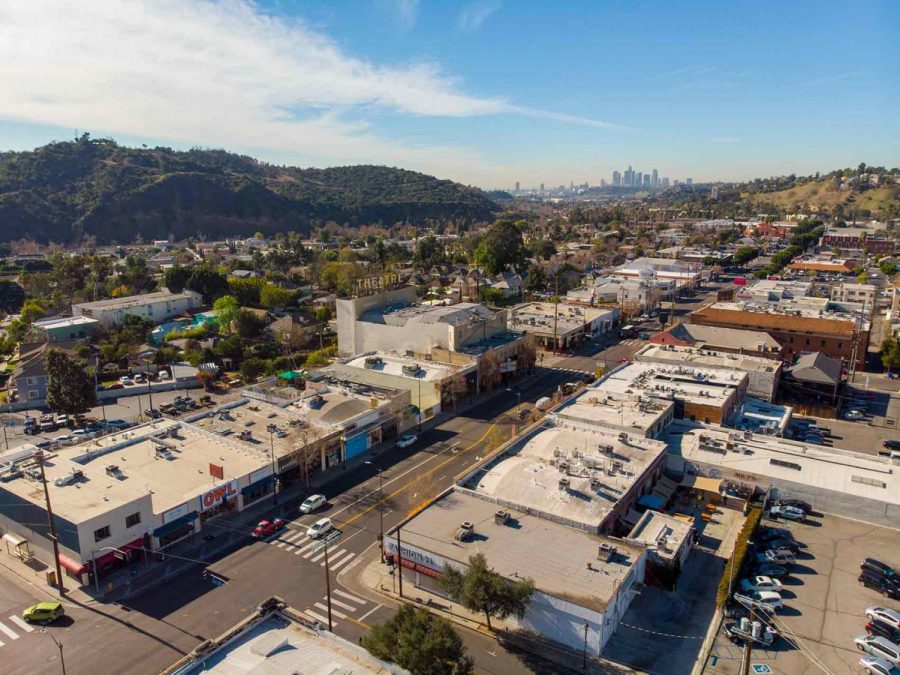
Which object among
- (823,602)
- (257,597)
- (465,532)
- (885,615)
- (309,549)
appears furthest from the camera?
(309,549)

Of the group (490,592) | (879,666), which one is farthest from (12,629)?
(879,666)

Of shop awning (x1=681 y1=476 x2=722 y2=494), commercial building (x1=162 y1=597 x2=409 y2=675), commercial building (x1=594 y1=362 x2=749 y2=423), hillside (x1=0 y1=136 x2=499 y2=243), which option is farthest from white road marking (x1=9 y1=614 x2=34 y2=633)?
hillside (x1=0 y1=136 x2=499 y2=243)

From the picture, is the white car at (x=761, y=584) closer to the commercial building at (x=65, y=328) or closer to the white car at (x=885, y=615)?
the white car at (x=885, y=615)

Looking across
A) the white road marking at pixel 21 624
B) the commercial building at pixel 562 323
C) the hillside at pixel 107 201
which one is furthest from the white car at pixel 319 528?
the hillside at pixel 107 201

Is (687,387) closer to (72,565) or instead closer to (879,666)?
(879,666)

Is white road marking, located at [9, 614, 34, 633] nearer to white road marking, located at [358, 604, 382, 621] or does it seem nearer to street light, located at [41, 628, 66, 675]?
street light, located at [41, 628, 66, 675]

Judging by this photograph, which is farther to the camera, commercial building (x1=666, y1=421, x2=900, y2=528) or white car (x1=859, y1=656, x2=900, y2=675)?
commercial building (x1=666, y1=421, x2=900, y2=528)

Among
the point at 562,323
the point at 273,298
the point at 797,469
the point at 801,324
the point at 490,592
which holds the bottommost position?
the point at 797,469
